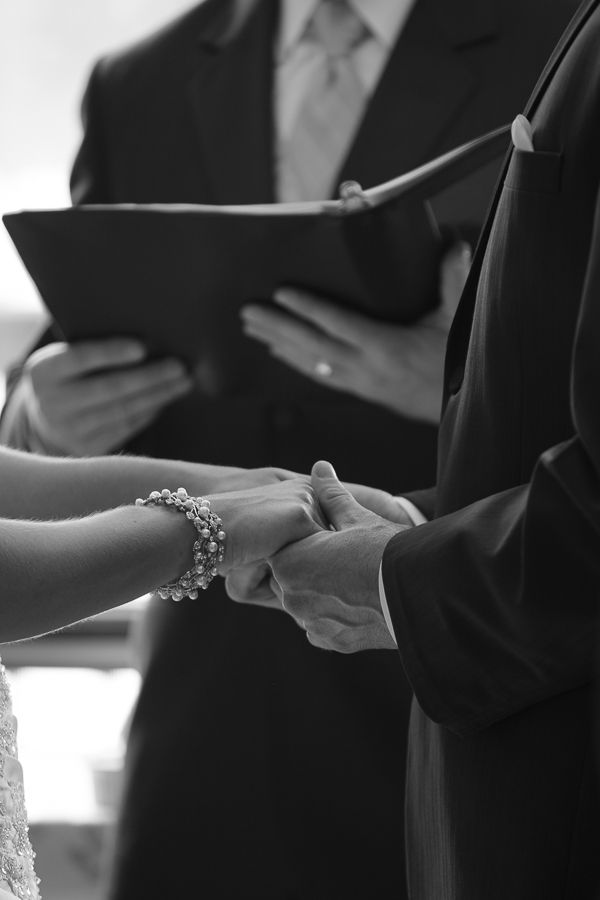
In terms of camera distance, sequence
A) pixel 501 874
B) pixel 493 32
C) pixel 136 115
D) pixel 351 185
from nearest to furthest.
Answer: pixel 501 874 < pixel 351 185 < pixel 493 32 < pixel 136 115

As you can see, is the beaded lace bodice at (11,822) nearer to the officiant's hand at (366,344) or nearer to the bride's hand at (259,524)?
the bride's hand at (259,524)

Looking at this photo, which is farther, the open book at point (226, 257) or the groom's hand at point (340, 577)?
the open book at point (226, 257)

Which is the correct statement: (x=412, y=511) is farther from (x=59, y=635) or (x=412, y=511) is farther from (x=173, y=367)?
(x=59, y=635)

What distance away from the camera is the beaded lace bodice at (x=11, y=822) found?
1242 mm

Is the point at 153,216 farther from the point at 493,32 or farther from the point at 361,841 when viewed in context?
the point at 361,841

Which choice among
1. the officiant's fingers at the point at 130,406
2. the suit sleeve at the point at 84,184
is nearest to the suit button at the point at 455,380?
the officiant's fingers at the point at 130,406

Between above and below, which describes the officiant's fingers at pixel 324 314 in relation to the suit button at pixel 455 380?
below

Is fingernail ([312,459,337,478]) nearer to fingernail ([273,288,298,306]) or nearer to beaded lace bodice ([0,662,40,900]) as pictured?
fingernail ([273,288,298,306])

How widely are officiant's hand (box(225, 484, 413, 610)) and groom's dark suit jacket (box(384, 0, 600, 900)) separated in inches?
15.8

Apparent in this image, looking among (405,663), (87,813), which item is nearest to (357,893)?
(405,663)

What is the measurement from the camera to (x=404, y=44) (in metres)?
1.87

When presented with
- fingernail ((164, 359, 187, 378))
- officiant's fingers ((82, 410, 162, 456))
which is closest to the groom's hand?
fingernail ((164, 359, 187, 378))

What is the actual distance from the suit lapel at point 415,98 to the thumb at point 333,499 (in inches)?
22.2

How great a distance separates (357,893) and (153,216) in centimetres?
93
